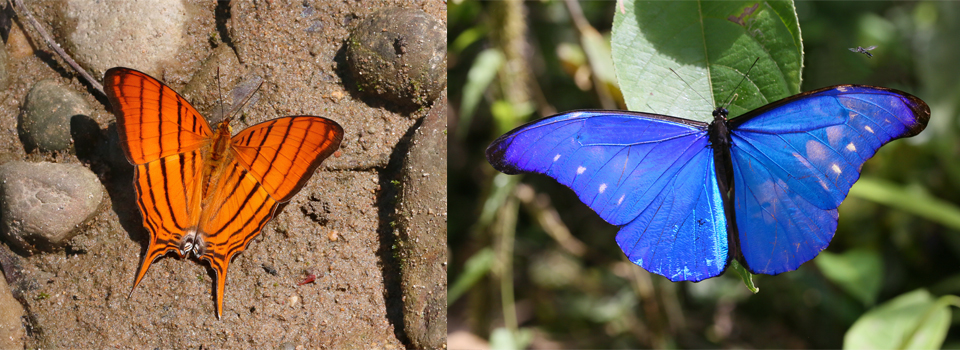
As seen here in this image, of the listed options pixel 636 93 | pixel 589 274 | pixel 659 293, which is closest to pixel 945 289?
pixel 659 293

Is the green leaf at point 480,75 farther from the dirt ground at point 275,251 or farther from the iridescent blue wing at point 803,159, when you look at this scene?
the iridescent blue wing at point 803,159

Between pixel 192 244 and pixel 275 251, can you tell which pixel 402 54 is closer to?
pixel 275 251

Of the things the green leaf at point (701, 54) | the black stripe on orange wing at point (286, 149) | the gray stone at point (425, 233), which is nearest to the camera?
the green leaf at point (701, 54)

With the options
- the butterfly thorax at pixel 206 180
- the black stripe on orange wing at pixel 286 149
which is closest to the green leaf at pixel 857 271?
the black stripe on orange wing at pixel 286 149

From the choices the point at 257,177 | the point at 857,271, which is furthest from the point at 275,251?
the point at 857,271

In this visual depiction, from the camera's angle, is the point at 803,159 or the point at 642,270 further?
the point at 642,270

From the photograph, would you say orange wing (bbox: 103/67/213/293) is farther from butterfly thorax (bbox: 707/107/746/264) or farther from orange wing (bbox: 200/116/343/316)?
butterfly thorax (bbox: 707/107/746/264)

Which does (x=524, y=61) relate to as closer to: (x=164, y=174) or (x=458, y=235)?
(x=458, y=235)
